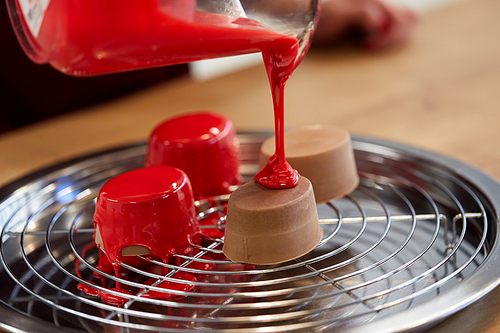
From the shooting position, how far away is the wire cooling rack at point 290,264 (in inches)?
25.4

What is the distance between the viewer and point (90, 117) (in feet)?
4.77

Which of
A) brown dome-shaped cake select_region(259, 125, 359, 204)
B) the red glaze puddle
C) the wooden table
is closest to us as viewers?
the red glaze puddle

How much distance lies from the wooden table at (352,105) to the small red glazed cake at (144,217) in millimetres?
443

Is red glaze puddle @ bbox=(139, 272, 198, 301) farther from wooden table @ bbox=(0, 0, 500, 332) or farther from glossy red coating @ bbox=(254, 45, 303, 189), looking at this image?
wooden table @ bbox=(0, 0, 500, 332)

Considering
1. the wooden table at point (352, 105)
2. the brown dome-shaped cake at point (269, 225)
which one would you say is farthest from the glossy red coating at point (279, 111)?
the wooden table at point (352, 105)

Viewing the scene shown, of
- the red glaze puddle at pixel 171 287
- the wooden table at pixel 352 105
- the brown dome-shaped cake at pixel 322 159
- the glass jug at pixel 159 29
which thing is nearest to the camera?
the glass jug at pixel 159 29

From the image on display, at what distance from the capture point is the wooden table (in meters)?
1.23

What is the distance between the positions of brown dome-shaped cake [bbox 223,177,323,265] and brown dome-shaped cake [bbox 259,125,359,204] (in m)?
0.12

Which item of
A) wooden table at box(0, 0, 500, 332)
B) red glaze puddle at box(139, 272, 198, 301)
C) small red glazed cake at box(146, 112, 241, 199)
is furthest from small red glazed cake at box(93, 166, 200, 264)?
wooden table at box(0, 0, 500, 332)

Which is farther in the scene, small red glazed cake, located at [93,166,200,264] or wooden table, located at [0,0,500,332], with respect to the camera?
wooden table, located at [0,0,500,332]

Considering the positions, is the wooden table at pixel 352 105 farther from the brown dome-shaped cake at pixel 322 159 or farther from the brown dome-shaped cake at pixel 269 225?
the brown dome-shaped cake at pixel 269 225

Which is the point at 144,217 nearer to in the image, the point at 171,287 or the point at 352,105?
the point at 171,287

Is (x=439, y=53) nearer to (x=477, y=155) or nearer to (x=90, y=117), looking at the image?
(x=477, y=155)

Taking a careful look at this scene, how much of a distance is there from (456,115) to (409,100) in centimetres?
14
